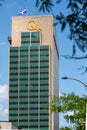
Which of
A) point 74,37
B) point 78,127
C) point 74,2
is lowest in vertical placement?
point 78,127

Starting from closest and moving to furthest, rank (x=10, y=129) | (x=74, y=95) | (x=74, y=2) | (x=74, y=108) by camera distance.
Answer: (x=74, y=2), (x=74, y=108), (x=74, y=95), (x=10, y=129)

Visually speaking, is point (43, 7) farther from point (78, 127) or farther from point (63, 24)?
point (78, 127)

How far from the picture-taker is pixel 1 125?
122938 mm

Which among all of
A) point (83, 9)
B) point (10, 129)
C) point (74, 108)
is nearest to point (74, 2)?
point (83, 9)

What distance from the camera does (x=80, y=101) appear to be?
49156mm

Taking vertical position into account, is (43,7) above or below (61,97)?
above

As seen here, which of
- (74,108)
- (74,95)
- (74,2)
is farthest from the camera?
(74,95)

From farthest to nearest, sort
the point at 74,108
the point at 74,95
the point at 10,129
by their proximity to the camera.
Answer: the point at 10,129, the point at 74,95, the point at 74,108

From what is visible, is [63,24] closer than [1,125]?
Yes

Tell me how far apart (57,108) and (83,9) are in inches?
1714

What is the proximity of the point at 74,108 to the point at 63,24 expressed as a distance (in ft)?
137

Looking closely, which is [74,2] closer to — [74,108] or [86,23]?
[86,23]

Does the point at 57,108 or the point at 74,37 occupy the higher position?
the point at 74,37

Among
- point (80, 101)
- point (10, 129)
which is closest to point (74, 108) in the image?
point (80, 101)
